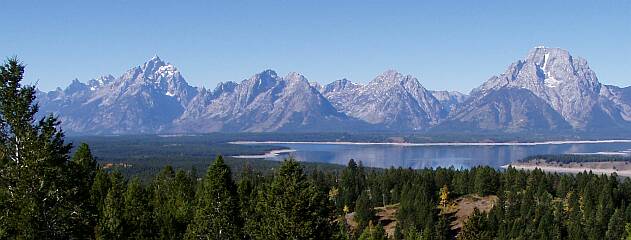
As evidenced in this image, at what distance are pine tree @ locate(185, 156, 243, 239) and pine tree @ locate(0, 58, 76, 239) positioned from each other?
1560 cm

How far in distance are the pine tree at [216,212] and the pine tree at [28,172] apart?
15604 mm

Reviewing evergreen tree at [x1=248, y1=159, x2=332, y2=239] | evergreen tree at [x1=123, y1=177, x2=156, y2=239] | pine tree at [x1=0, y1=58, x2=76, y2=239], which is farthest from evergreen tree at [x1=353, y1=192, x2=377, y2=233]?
pine tree at [x1=0, y1=58, x2=76, y2=239]

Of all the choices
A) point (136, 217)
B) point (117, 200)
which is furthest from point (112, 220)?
point (136, 217)

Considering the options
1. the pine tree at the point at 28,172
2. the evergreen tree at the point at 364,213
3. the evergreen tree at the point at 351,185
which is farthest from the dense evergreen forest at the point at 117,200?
the evergreen tree at the point at 351,185

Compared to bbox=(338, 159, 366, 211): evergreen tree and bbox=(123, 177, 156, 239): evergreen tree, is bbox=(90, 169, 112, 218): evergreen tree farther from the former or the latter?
bbox=(338, 159, 366, 211): evergreen tree

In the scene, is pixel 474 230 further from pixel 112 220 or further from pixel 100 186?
pixel 100 186

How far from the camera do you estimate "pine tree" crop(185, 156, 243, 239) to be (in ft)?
142

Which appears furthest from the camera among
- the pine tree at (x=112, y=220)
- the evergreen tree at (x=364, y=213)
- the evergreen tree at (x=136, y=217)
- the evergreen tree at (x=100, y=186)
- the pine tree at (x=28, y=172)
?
the evergreen tree at (x=364, y=213)

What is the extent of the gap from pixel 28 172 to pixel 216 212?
18241mm

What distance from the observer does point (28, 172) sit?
87.7 feet

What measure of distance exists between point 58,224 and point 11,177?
2.88m

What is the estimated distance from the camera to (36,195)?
88.0ft

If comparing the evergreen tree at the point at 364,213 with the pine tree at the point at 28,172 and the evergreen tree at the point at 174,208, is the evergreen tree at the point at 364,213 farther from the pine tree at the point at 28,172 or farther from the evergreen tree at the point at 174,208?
the pine tree at the point at 28,172

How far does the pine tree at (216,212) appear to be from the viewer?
4338 centimetres
